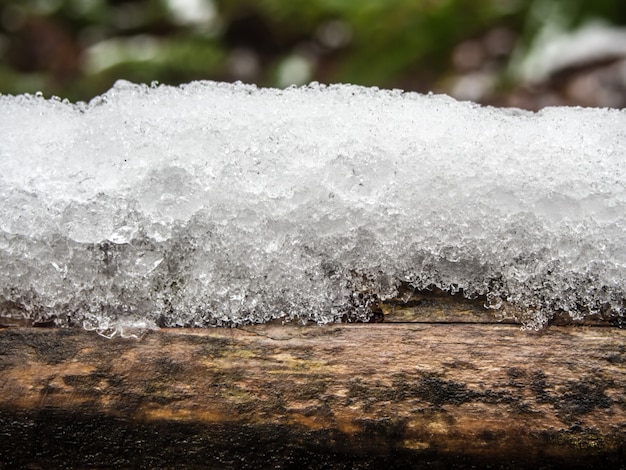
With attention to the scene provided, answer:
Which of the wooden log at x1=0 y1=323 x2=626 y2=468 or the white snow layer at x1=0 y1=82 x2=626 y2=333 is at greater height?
the white snow layer at x1=0 y1=82 x2=626 y2=333

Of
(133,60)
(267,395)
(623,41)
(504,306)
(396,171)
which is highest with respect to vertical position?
(133,60)

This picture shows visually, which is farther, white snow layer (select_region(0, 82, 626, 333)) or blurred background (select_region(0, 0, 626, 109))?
blurred background (select_region(0, 0, 626, 109))

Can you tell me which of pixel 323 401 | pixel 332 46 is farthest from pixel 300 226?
pixel 332 46

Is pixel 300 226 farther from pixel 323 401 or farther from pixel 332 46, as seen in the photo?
pixel 332 46

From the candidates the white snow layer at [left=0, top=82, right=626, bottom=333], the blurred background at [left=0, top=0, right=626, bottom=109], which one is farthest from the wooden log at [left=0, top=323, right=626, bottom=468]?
the blurred background at [left=0, top=0, right=626, bottom=109]

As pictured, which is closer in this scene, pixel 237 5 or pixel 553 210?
pixel 553 210

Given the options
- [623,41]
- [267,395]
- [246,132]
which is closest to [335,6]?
[623,41]

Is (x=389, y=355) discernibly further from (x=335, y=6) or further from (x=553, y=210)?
(x=335, y=6)

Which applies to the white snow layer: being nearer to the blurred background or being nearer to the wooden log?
the wooden log
